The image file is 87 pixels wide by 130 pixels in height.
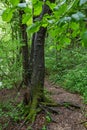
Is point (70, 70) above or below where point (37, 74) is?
below

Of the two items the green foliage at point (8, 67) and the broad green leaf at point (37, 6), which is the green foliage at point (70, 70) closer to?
the green foliage at point (8, 67)

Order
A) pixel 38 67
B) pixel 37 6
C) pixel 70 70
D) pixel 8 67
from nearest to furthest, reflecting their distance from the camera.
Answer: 1. pixel 37 6
2. pixel 38 67
3. pixel 8 67
4. pixel 70 70

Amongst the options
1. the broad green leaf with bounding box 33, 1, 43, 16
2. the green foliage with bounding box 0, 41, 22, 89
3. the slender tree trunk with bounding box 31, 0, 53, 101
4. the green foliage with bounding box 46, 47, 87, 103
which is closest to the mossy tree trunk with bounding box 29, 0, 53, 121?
the slender tree trunk with bounding box 31, 0, 53, 101

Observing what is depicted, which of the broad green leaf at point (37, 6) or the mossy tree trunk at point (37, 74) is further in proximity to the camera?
the mossy tree trunk at point (37, 74)

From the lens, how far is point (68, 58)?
13.1m

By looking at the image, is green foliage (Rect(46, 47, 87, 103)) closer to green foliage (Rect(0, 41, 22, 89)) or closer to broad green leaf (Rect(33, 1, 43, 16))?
green foliage (Rect(0, 41, 22, 89))

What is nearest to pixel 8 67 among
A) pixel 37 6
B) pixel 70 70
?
pixel 70 70

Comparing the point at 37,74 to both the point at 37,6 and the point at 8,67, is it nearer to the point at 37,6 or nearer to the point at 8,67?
the point at 8,67

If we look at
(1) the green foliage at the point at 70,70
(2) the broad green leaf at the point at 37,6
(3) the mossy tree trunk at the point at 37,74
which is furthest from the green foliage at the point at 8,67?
(2) the broad green leaf at the point at 37,6

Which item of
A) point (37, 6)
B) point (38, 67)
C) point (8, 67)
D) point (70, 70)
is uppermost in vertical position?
point (37, 6)

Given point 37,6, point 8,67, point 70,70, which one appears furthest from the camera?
point 70,70

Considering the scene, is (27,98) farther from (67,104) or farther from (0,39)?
(0,39)

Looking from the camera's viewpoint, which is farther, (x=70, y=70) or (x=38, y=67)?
(x=70, y=70)

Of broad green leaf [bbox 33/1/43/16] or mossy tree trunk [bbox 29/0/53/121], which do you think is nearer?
broad green leaf [bbox 33/1/43/16]
